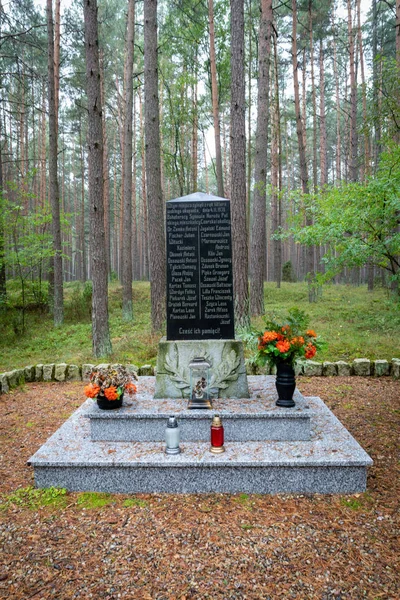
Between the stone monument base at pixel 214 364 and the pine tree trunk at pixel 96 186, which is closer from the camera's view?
the stone monument base at pixel 214 364

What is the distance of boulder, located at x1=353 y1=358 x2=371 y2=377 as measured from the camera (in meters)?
6.81

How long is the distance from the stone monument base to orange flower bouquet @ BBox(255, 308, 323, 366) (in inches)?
18.5

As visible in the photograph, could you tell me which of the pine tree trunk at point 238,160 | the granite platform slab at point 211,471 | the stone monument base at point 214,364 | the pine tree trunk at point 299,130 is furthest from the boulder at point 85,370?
the pine tree trunk at point 299,130

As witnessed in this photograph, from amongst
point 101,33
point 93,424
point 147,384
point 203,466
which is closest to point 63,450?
point 93,424

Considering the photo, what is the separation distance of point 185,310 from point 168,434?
65.4 inches

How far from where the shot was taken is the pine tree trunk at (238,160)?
797 centimetres

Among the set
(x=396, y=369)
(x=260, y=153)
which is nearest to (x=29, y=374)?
(x=396, y=369)

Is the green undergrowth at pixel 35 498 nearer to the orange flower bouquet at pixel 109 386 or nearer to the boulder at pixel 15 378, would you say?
the orange flower bouquet at pixel 109 386

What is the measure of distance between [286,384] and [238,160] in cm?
561

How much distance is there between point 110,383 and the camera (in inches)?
165

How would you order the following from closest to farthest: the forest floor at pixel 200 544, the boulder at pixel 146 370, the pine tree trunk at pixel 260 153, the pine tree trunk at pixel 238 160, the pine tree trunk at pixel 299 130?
the forest floor at pixel 200 544, the boulder at pixel 146 370, the pine tree trunk at pixel 238 160, the pine tree trunk at pixel 260 153, the pine tree trunk at pixel 299 130

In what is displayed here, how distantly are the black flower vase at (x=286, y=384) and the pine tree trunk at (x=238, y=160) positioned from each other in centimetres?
422

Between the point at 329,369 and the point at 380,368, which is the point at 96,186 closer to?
the point at 329,369

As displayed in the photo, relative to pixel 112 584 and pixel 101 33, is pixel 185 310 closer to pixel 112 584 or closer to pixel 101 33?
pixel 112 584
